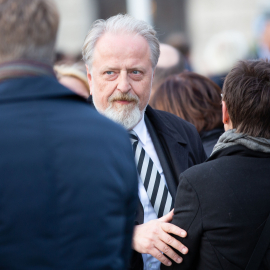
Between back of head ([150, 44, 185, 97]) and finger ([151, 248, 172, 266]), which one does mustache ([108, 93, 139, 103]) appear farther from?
back of head ([150, 44, 185, 97])

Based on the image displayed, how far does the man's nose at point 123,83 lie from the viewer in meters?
2.63

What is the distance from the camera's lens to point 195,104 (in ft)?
10.8

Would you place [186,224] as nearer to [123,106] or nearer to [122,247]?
[122,247]

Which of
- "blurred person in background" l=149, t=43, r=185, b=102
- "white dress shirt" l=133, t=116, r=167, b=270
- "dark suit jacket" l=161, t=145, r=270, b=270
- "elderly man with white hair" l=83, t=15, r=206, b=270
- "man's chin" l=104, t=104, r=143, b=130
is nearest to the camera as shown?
"dark suit jacket" l=161, t=145, r=270, b=270

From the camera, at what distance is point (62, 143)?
122cm

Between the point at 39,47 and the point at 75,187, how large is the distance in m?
0.46

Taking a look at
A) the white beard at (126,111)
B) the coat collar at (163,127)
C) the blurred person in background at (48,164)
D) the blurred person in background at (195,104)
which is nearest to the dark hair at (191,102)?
the blurred person in background at (195,104)

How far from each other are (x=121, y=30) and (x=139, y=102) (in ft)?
1.63

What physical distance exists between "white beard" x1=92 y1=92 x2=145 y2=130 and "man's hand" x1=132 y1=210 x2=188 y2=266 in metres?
0.73

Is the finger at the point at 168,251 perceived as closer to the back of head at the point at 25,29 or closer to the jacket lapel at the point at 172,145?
the jacket lapel at the point at 172,145

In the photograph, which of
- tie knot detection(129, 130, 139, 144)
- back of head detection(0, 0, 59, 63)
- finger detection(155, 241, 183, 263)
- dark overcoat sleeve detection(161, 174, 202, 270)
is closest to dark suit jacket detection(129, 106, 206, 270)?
tie knot detection(129, 130, 139, 144)

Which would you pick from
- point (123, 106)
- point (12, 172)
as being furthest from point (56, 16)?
point (123, 106)

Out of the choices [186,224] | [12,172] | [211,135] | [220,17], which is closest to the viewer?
[12,172]

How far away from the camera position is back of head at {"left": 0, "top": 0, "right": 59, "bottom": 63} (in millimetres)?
1239
